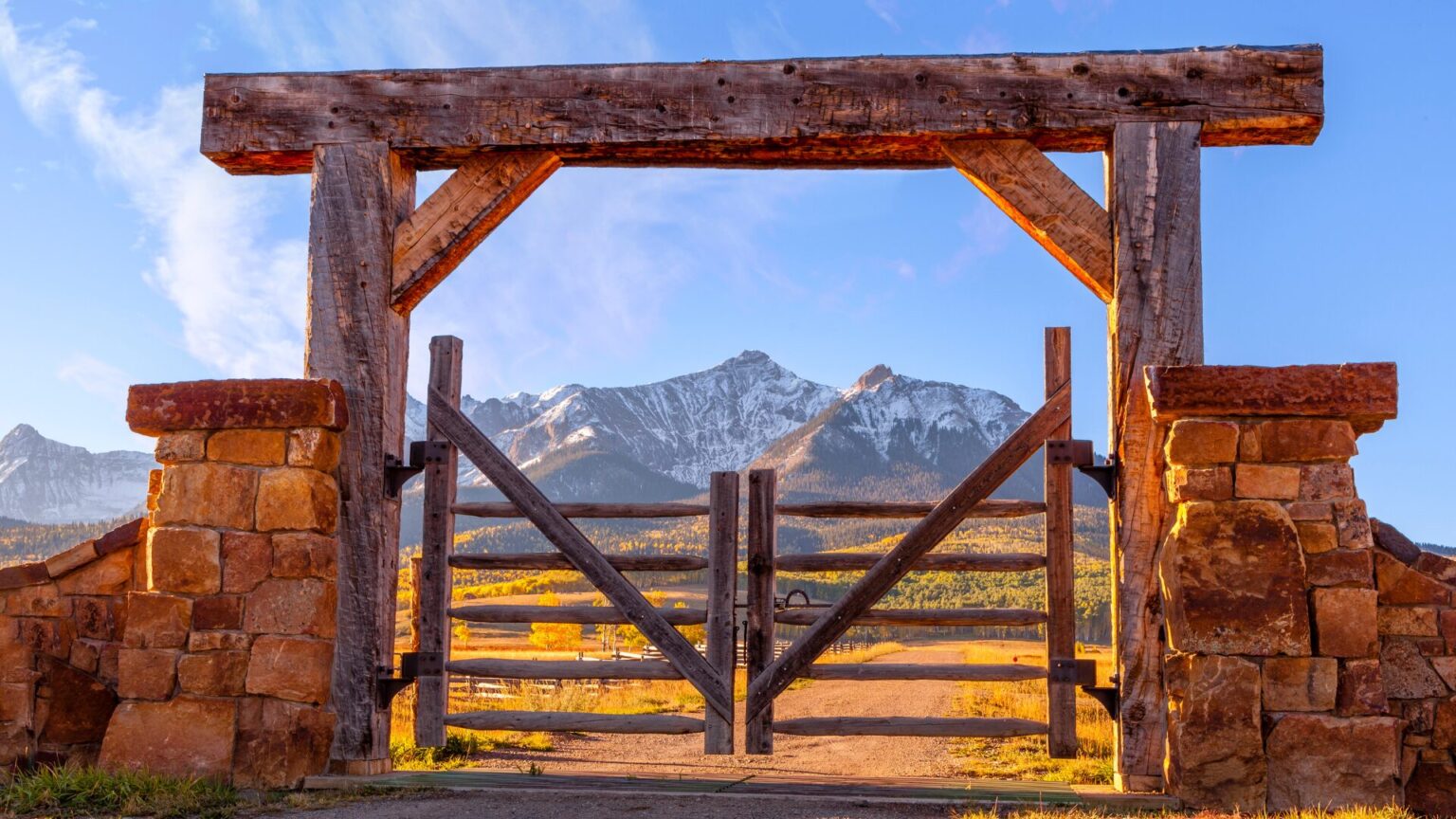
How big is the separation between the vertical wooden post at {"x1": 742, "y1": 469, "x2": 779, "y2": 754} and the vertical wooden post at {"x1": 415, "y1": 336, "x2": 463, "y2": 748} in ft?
6.70

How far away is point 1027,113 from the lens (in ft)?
22.6

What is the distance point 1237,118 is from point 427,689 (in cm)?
633

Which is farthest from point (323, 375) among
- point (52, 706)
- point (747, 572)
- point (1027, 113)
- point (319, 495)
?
point (1027, 113)

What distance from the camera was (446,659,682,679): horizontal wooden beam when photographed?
306 inches

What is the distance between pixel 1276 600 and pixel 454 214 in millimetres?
4987

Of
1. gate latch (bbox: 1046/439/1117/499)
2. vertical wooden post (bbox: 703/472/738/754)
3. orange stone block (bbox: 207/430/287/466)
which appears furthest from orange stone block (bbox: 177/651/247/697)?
gate latch (bbox: 1046/439/1117/499)

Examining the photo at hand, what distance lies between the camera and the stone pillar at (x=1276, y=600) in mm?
5633

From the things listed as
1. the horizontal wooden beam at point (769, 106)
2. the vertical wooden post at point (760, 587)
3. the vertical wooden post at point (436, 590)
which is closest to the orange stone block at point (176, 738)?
the vertical wooden post at point (436, 590)

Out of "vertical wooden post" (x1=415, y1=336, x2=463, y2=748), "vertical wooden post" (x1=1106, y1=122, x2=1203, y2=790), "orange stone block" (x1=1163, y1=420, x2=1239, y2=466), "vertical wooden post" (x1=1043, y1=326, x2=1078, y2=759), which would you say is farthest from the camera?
"vertical wooden post" (x1=415, y1=336, x2=463, y2=748)

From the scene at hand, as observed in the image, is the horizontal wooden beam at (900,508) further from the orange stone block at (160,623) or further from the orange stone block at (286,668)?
the orange stone block at (160,623)

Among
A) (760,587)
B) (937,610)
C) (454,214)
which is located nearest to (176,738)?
(454,214)

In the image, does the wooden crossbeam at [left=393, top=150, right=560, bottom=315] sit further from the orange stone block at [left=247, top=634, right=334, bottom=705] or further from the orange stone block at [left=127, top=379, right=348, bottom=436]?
the orange stone block at [left=247, top=634, right=334, bottom=705]

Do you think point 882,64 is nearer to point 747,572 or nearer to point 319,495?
point 747,572

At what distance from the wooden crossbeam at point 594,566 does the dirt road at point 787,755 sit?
1.76ft
